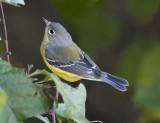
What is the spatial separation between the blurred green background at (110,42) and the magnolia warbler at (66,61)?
1.63ft

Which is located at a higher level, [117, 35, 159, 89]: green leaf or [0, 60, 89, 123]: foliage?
[0, 60, 89, 123]: foliage

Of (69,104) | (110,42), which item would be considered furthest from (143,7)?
(69,104)

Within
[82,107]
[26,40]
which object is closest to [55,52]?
[82,107]

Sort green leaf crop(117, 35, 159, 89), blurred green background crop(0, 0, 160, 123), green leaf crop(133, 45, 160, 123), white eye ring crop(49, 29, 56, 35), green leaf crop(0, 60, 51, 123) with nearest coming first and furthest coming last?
green leaf crop(0, 60, 51, 123) → white eye ring crop(49, 29, 56, 35) → green leaf crop(133, 45, 160, 123) → blurred green background crop(0, 0, 160, 123) → green leaf crop(117, 35, 159, 89)

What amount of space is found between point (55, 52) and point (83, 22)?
86 cm

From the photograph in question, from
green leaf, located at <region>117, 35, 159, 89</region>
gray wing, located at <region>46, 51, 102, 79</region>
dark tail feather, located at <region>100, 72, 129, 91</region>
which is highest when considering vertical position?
gray wing, located at <region>46, 51, 102, 79</region>

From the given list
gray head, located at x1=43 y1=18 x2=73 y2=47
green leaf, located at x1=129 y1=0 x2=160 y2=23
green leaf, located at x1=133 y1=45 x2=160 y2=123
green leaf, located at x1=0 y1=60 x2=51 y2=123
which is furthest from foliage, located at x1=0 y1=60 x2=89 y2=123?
green leaf, located at x1=129 y1=0 x2=160 y2=23

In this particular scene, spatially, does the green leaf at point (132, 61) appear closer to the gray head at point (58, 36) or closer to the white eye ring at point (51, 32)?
the gray head at point (58, 36)

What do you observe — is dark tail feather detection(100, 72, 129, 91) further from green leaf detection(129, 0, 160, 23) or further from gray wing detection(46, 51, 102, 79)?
→ green leaf detection(129, 0, 160, 23)

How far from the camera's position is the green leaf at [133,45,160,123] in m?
3.22

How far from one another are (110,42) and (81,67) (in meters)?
1.13

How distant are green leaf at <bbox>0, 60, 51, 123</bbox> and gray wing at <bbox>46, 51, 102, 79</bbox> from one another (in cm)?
129

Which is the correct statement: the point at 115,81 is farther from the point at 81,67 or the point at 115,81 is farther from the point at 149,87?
the point at 149,87

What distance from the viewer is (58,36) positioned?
121 inches
